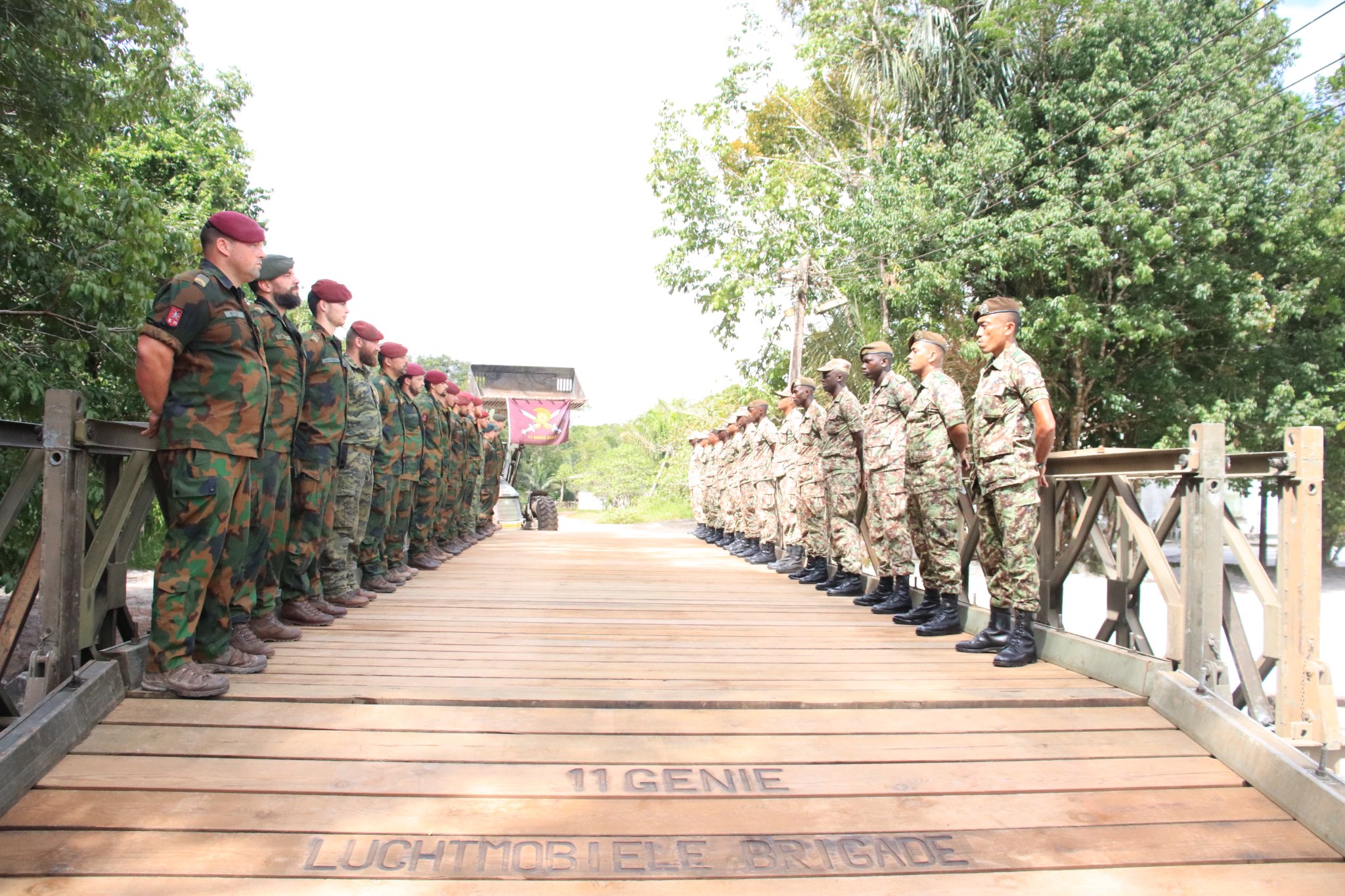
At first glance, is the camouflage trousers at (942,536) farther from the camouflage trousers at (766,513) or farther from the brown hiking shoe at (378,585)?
the camouflage trousers at (766,513)

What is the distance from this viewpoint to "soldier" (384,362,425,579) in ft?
21.0

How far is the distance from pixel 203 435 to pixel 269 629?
1266 mm

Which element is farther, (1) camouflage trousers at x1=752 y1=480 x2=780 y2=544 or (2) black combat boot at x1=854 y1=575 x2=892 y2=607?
(1) camouflage trousers at x1=752 y1=480 x2=780 y2=544

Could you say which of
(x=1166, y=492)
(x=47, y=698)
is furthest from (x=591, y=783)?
(x=1166, y=492)

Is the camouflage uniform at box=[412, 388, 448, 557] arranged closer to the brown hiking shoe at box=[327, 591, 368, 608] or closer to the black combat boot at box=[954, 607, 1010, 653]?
the brown hiking shoe at box=[327, 591, 368, 608]

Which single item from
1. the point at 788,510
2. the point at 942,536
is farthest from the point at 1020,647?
the point at 788,510

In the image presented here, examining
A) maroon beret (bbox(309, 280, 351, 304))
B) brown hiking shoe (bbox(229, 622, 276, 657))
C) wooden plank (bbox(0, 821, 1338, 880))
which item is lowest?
wooden plank (bbox(0, 821, 1338, 880))

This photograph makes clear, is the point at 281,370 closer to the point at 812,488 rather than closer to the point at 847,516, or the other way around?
the point at 847,516

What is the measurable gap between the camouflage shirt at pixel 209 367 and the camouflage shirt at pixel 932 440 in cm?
328

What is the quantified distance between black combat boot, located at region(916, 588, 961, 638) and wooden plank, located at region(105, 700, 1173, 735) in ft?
4.71

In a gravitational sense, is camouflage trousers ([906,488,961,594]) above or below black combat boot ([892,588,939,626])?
above


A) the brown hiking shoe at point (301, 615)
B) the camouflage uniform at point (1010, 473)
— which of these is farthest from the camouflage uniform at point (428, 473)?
the camouflage uniform at point (1010, 473)

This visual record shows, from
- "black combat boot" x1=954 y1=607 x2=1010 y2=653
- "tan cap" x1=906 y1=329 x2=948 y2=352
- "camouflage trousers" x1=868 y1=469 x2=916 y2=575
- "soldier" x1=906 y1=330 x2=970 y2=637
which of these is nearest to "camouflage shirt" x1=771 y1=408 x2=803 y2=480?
"camouflage trousers" x1=868 y1=469 x2=916 y2=575

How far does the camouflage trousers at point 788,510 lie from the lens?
816 cm
